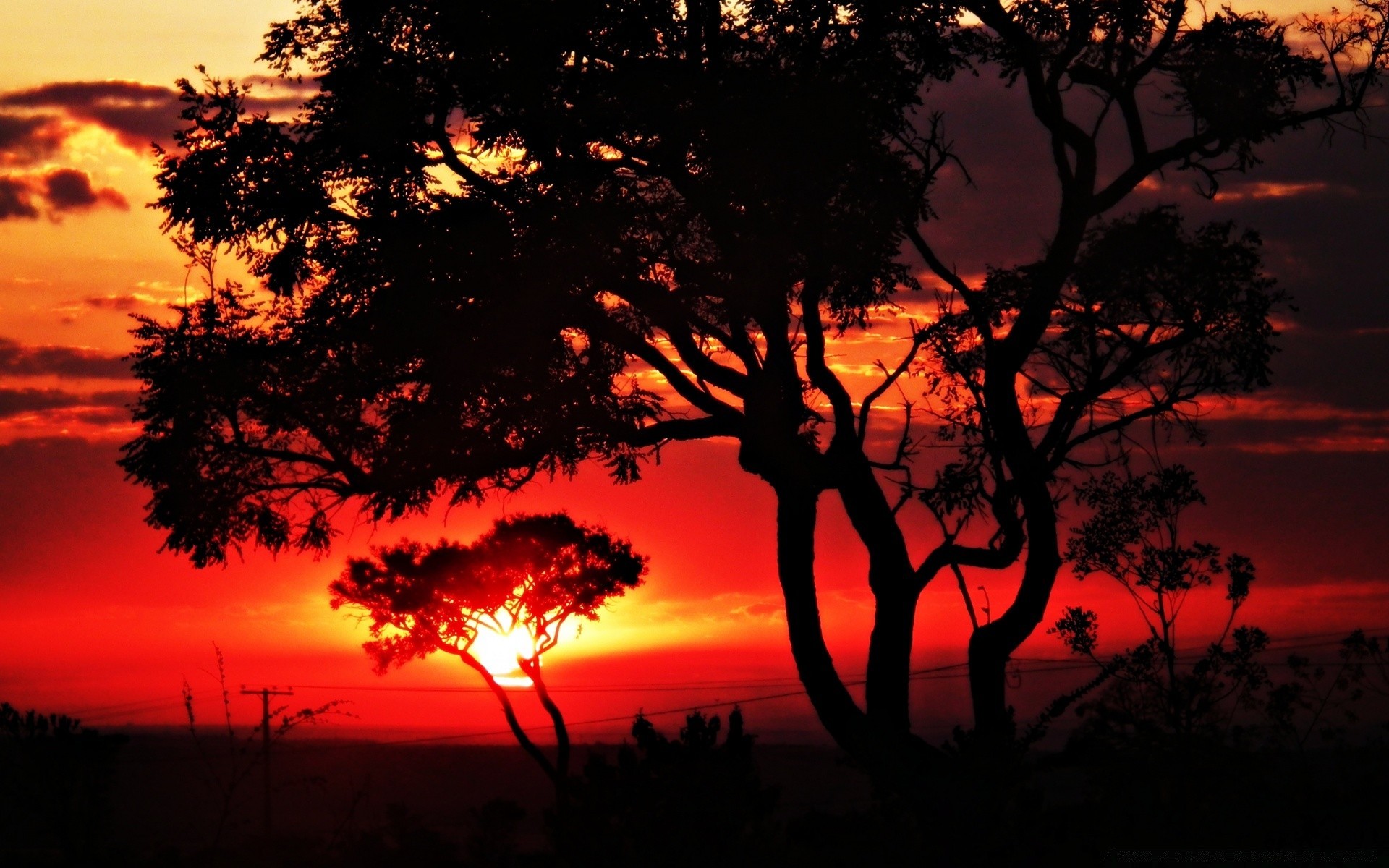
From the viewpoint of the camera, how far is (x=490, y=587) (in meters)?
32.3

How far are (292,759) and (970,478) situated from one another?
83.7 meters

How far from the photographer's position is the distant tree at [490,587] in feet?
107

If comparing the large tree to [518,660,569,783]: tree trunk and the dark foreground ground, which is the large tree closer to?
the dark foreground ground

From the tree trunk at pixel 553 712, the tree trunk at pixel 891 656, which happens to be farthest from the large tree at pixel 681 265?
the tree trunk at pixel 553 712

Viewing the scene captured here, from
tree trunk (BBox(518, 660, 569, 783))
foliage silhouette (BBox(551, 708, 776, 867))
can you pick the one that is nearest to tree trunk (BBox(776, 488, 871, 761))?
foliage silhouette (BBox(551, 708, 776, 867))

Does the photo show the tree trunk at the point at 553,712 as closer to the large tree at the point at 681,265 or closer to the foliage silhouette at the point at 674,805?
the large tree at the point at 681,265

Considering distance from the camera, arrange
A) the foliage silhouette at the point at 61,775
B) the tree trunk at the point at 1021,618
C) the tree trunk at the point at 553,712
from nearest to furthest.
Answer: the foliage silhouette at the point at 61,775 → the tree trunk at the point at 1021,618 → the tree trunk at the point at 553,712

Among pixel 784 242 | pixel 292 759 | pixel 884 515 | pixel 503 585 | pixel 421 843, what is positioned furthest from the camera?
pixel 292 759

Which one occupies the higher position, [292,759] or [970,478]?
[970,478]

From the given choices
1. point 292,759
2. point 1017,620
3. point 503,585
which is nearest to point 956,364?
point 1017,620

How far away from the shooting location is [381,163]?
17.2 metres

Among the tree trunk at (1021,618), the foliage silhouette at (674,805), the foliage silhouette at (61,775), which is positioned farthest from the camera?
the tree trunk at (1021,618)

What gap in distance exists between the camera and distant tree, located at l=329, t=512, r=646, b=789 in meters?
32.5

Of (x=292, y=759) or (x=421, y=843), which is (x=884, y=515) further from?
(x=292, y=759)
